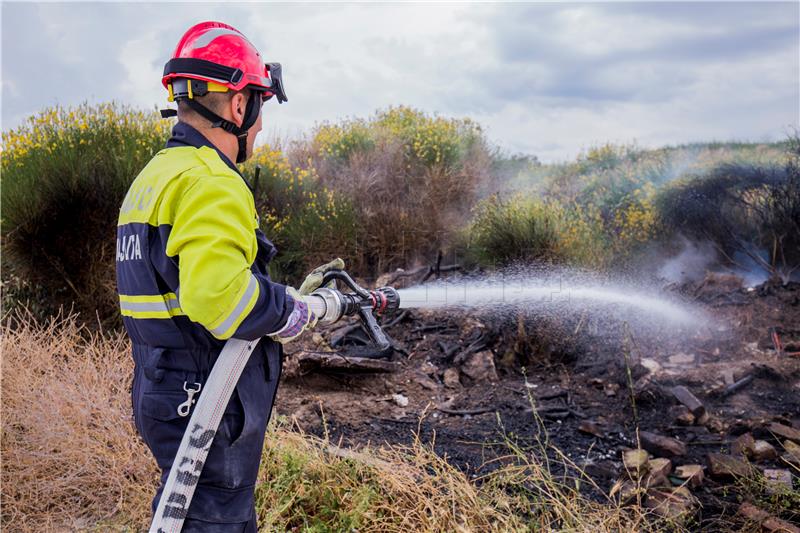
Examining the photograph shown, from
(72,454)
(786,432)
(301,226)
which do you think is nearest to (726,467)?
(786,432)

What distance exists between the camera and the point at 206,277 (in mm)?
1983

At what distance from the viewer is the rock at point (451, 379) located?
19.8 feet

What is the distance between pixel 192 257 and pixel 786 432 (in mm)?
4403

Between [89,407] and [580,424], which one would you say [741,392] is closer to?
[580,424]

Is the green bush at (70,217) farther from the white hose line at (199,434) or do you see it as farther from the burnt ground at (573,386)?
the white hose line at (199,434)

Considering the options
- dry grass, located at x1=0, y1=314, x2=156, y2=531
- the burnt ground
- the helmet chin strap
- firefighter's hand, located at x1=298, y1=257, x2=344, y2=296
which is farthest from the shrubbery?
the helmet chin strap

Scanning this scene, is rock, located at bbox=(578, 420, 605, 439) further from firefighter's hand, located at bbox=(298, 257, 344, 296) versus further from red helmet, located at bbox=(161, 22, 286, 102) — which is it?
red helmet, located at bbox=(161, 22, 286, 102)

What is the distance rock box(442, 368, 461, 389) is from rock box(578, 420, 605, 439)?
4.57 ft

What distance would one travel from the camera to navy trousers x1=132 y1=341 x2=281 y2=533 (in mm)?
2234

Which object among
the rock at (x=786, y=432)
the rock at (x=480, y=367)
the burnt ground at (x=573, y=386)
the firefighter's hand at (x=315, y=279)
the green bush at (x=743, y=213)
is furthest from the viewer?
the green bush at (x=743, y=213)

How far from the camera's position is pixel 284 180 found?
10078 millimetres

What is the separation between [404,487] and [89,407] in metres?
2.37

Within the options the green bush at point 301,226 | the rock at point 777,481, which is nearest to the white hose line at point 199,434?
the rock at point 777,481

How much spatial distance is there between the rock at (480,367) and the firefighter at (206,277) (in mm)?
3874
